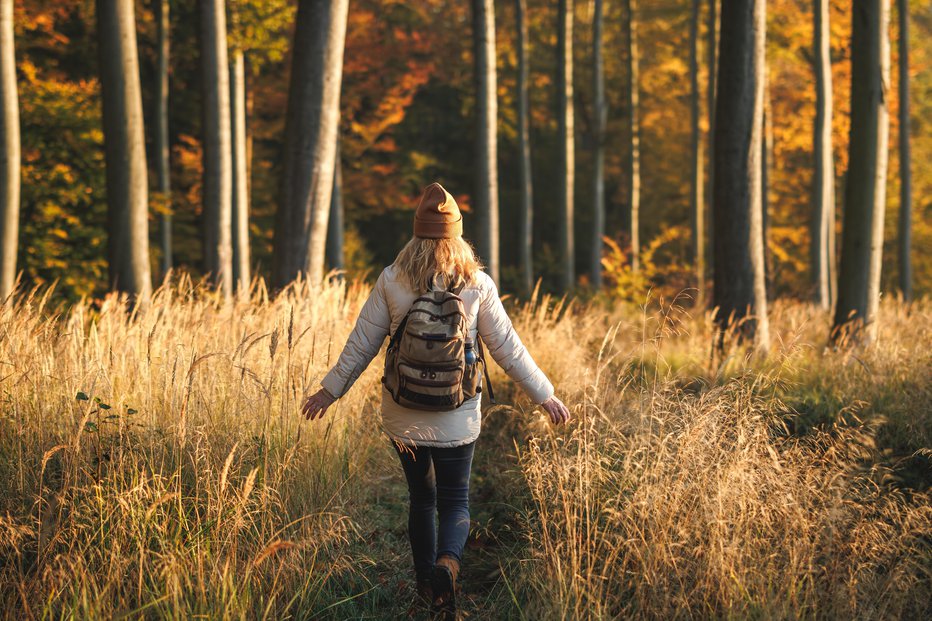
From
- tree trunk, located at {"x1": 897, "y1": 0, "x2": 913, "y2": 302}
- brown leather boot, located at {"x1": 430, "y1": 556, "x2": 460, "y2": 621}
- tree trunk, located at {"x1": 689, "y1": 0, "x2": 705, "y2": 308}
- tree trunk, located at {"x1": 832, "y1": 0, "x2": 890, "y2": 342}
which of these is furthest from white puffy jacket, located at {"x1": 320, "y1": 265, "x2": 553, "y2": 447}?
tree trunk, located at {"x1": 689, "y1": 0, "x2": 705, "y2": 308}

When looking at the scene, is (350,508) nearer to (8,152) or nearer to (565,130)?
(8,152)

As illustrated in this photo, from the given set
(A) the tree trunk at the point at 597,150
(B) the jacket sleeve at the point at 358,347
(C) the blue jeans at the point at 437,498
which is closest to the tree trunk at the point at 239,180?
(A) the tree trunk at the point at 597,150

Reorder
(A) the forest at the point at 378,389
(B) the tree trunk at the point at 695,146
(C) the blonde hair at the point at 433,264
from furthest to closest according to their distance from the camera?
(B) the tree trunk at the point at 695,146, (C) the blonde hair at the point at 433,264, (A) the forest at the point at 378,389

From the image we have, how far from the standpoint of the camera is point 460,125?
33.4 meters

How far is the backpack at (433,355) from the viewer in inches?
149

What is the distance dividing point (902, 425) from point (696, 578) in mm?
3034

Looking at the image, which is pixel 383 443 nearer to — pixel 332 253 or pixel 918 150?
pixel 332 253

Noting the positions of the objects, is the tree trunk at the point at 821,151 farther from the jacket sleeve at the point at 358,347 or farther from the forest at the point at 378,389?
the jacket sleeve at the point at 358,347

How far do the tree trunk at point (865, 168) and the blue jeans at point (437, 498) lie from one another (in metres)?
6.89

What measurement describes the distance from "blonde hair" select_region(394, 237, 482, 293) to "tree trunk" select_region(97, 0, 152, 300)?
6.26m

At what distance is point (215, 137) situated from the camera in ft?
41.0

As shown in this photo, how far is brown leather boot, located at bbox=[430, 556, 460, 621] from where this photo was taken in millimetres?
3816

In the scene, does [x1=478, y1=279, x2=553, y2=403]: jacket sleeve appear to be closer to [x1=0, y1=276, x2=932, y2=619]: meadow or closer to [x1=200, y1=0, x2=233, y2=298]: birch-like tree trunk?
[x1=0, y1=276, x2=932, y2=619]: meadow

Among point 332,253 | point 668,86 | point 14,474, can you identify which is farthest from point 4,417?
point 668,86
